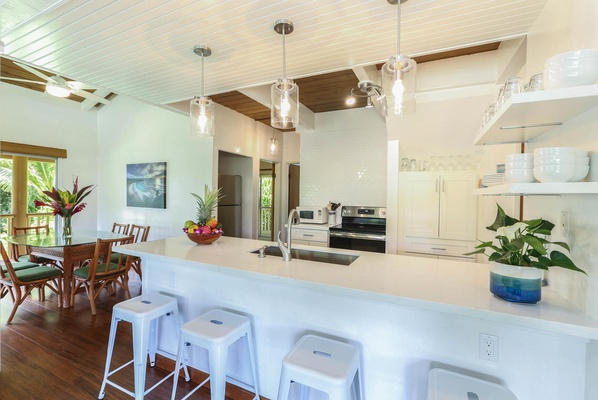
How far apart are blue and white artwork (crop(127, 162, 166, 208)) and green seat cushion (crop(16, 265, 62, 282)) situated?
1.79m

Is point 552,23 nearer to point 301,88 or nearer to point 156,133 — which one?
point 301,88

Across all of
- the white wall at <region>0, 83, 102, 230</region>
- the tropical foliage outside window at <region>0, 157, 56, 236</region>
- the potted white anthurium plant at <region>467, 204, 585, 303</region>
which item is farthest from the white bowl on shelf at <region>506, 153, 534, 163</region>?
the tropical foliage outside window at <region>0, 157, 56, 236</region>

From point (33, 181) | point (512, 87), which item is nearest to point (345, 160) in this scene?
point (512, 87)

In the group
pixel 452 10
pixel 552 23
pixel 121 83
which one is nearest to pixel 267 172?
pixel 121 83

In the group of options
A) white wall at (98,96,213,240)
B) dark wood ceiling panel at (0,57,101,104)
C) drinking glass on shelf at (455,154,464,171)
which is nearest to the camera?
drinking glass on shelf at (455,154,464,171)

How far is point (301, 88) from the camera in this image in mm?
3729

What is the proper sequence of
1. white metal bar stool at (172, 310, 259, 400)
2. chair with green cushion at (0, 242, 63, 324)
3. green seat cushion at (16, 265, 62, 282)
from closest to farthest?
white metal bar stool at (172, 310, 259, 400), chair with green cushion at (0, 242, 63, 324), green seat cushion at (16, 265, 62, 282)

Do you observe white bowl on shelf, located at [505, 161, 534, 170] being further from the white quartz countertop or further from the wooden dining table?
the wooden dining table

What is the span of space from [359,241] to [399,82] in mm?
2461

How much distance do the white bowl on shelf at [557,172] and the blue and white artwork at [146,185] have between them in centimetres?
483

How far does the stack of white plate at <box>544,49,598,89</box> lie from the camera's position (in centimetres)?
86

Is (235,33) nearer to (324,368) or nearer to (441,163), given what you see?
(324,368)

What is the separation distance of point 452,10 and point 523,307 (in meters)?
A: 1.71

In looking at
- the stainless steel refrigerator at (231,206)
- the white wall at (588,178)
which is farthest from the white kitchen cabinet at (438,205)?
the stainless steel refrigerator at (231,206)
